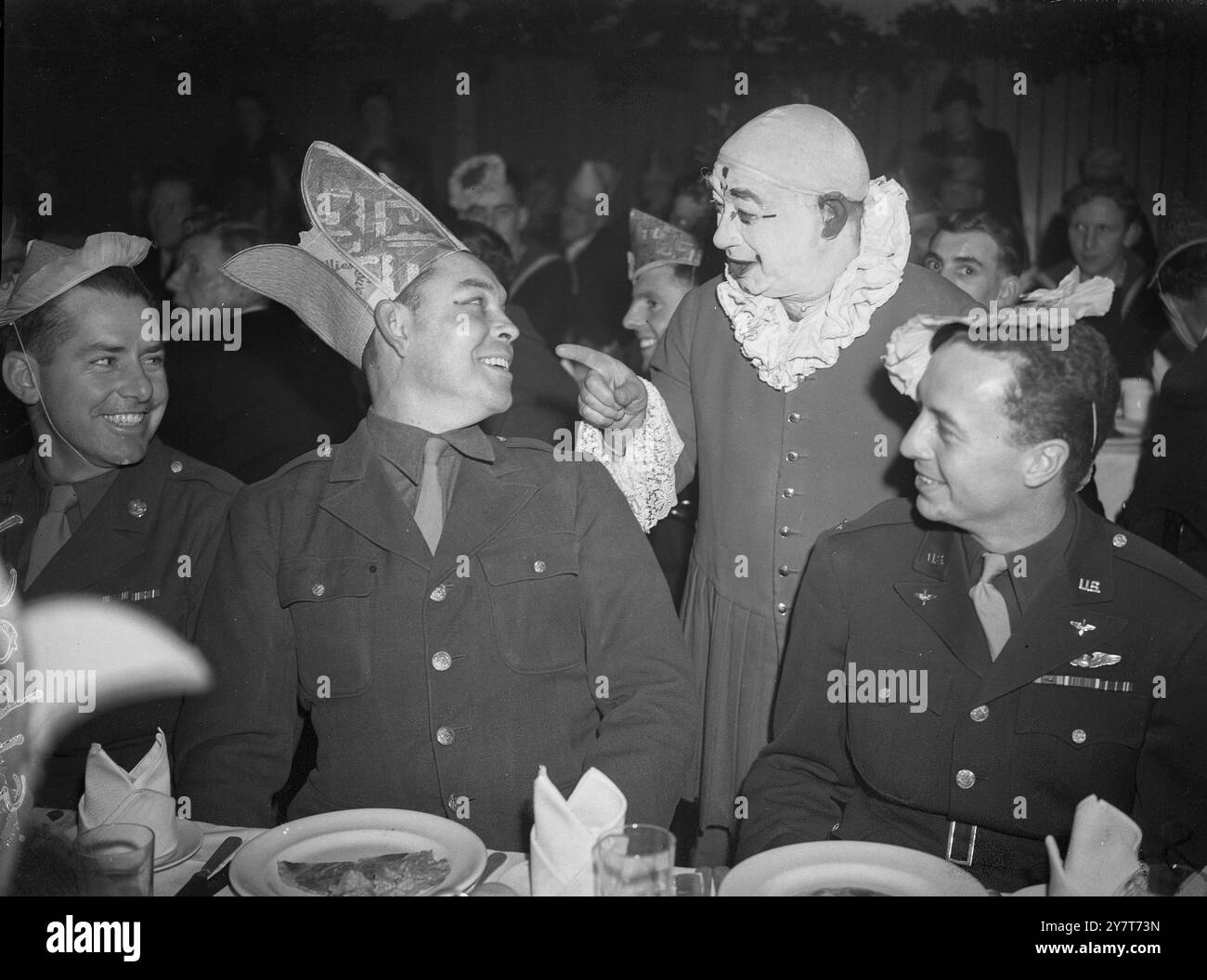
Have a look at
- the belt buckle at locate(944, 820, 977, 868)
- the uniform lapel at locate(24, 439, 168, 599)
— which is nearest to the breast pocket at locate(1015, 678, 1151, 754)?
the belt buckle at locate(944, 820, 977, 868)

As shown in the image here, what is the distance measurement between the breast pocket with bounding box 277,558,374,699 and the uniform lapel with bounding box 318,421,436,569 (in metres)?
0.09

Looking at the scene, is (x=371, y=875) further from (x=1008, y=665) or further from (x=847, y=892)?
(x=1008, y=665)

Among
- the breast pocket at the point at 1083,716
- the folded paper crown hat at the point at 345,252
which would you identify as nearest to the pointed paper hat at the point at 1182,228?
the breast pocket at the point at 1083,716

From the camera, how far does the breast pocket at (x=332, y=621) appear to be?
8.48 ft

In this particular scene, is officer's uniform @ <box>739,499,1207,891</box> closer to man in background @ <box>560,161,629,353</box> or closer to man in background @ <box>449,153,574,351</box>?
man in background @ <box>560,161,629,353</box>

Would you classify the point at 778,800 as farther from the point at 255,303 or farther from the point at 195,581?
the point at 255,303

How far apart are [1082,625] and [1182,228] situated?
1.04 m

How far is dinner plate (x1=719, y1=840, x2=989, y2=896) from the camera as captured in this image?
2.05 metres

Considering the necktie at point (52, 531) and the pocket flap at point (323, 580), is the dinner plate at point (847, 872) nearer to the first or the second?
the pocket flap at point (323, 580)

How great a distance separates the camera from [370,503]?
2.65m
